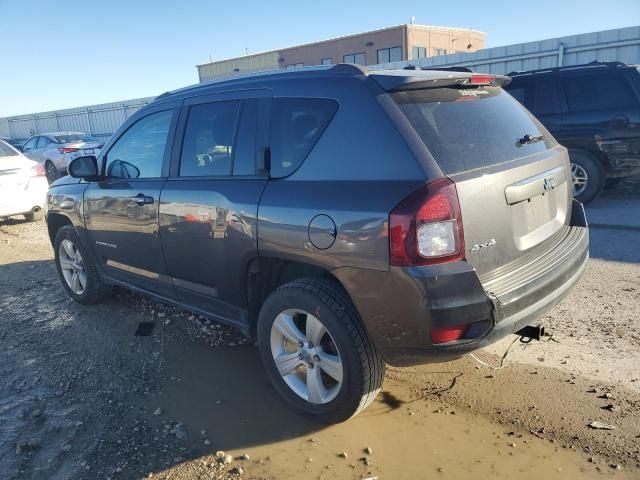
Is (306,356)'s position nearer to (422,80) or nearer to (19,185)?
(422,80)

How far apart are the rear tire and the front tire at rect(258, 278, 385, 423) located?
6253 millimetres

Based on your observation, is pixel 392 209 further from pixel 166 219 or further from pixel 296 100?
pixel 166 219

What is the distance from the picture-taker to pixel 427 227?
2322 millimetres

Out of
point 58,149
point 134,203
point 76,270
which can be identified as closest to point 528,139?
point 134,203

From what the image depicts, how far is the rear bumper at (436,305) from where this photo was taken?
7.66ft

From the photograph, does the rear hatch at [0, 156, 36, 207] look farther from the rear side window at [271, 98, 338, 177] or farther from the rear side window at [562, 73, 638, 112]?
the rear side window at [562, 73, 638, 112]

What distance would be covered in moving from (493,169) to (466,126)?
307 millimetres

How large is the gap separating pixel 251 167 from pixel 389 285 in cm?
123

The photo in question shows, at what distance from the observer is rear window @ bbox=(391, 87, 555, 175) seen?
2537mm

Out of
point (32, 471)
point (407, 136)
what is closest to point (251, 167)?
point (407, 136)

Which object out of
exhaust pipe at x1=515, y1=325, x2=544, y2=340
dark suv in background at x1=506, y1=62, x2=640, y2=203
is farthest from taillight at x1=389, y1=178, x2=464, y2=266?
dark suv in background at x1=506, y1=62, x2=640, y2=203

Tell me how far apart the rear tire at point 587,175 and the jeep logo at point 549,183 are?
17.0ft

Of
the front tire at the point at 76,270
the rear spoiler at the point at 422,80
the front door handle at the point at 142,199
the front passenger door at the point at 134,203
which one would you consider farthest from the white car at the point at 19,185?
the rear spoiler at the point at 422,80

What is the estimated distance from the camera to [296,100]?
9.71ft
